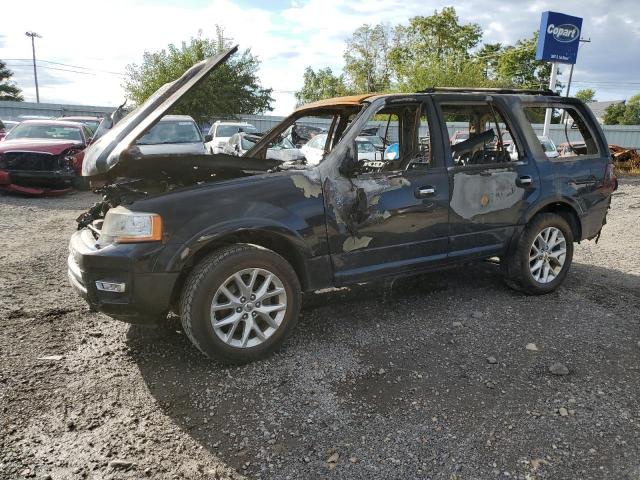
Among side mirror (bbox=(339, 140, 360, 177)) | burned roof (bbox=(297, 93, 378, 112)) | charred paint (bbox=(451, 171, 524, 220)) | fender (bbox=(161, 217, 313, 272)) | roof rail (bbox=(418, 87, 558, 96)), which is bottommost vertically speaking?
fender (bbox=(161, 217, 313, 272))

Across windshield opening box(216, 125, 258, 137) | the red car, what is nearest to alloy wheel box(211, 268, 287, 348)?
the red car

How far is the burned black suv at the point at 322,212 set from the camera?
3076mm

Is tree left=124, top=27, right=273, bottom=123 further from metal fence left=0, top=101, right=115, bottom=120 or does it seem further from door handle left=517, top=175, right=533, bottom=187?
door handle left=517, top=175, right=533, bottom=187

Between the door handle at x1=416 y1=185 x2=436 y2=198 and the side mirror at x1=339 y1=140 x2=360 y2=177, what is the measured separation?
0.57 metres

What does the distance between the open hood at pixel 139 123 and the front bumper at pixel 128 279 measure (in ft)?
1.88

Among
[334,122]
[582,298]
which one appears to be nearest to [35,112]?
[334,122]

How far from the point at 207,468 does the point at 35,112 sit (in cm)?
→ 3003

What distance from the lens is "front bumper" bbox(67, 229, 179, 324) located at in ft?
9.82

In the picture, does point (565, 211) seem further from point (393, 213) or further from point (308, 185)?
point (308, 185)

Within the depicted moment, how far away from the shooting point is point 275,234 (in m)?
3.36

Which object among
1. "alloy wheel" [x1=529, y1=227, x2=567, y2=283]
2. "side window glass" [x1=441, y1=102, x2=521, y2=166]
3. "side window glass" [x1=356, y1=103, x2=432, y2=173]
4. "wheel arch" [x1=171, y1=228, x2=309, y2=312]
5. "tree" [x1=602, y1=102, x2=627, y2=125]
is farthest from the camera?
"tree" [x1=602, y1=102, x2=627, y2=125]

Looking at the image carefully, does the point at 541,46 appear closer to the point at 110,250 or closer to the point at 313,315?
the point at 313,315

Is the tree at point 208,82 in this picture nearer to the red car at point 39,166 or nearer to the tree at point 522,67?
the red car at point 39,166

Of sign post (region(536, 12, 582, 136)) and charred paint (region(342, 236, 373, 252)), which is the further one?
sign post (region(536, 12, 582, 136))
